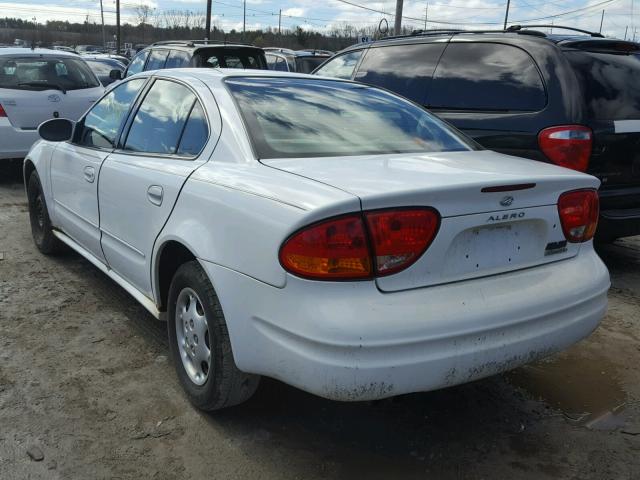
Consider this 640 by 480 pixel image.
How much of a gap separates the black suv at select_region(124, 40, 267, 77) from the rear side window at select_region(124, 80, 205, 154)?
5.64 meters

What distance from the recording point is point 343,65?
6422mm

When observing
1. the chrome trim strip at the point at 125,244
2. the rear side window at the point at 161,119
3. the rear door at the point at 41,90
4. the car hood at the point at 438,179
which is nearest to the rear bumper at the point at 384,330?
the car hood at the point at 438,179

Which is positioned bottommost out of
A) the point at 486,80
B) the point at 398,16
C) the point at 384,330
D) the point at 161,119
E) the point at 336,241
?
the point at 384,330

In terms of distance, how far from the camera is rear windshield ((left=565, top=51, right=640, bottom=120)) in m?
4.44

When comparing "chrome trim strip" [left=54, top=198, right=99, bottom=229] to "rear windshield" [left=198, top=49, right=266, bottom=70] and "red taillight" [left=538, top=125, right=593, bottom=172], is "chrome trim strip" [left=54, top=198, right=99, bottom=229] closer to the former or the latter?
"red taillight" [left=538, top=125, right=593, bottom=172]

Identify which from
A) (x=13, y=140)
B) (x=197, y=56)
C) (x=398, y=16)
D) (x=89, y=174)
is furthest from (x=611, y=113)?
(x=398, y=16)

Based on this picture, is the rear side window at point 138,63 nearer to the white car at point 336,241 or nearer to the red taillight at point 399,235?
the white car at point 336,241

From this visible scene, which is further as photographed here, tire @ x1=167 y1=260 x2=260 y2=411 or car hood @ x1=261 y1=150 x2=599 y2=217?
tire @ x1=167 y1=260 x2=260 y2=411

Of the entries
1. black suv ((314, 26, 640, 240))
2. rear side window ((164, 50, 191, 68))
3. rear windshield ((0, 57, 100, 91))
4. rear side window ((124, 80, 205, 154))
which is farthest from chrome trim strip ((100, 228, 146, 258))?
rear side window ((164, 50, 191, 68))

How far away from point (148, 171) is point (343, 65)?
3.65m

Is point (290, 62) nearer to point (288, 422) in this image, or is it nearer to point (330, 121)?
point (330, 121)

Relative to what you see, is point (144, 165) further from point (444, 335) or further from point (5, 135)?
point (5, 135)

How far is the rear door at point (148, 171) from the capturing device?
10.00ft

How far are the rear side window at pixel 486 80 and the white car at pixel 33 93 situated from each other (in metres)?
5.23
